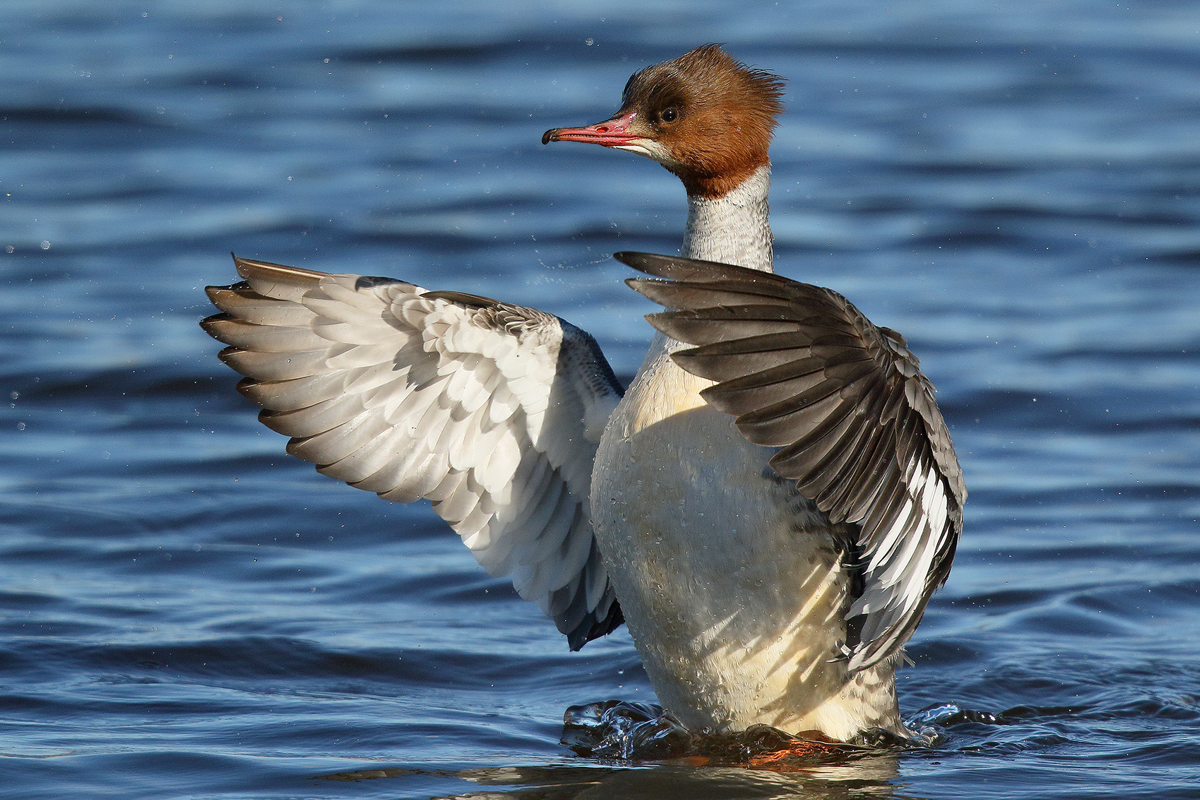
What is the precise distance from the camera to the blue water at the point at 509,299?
5.22m

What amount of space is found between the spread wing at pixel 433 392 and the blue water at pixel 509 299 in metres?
0.77

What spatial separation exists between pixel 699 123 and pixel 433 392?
1144 millimetres

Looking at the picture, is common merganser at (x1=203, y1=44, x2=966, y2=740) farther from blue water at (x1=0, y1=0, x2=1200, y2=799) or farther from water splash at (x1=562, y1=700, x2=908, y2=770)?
blue water at (x1=0, y1=0, x2=1200, y2=799)

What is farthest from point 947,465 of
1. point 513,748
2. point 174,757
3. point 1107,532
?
point 1107,532

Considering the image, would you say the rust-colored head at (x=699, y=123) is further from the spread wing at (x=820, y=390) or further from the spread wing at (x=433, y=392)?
the spread wing at (x=820, y=390)

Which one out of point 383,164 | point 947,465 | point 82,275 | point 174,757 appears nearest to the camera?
point 947,465

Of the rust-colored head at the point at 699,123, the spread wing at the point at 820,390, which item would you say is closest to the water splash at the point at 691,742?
the spread wing at the point at 820,390

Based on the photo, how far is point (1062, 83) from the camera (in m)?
14.1

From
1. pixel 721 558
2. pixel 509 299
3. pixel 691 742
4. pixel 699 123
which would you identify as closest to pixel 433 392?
pixel 721 558

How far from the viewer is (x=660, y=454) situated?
455 cm

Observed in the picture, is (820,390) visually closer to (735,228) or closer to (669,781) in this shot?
(735,228)

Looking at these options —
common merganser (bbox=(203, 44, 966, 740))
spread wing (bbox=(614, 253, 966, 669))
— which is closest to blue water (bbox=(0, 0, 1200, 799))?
common merganser (bbox=(203, 44, 966, 740))

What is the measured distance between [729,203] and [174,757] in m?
2.34

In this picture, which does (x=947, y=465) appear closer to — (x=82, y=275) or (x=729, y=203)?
(x=729, y=203)
